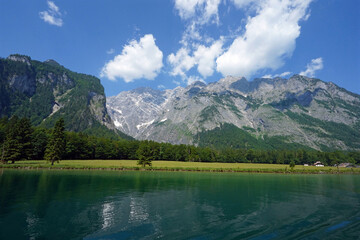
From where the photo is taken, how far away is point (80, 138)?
13162 centimetres

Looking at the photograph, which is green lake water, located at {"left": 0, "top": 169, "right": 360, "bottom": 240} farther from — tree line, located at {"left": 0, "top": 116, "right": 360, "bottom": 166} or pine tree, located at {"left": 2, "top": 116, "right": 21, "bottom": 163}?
tree line, located at {"left": 0, "top": 116, "right": 360, "bottom": 166}

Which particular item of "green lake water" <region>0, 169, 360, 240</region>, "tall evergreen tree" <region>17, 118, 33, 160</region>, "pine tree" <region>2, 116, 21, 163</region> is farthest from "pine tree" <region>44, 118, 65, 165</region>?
"green lake water" <region>0, 169, 360, 240</region>

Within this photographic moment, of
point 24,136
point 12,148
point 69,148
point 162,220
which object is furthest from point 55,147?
point 162,220

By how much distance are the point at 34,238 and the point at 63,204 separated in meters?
11.5

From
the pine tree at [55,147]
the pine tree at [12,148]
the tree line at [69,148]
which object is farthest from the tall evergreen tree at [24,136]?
the pine tree at [55,147]

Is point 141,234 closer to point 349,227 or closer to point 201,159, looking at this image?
point 349,227

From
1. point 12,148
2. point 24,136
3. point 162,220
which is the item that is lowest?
point 162,220

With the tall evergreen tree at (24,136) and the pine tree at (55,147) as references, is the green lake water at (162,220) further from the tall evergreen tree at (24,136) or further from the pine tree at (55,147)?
the tall evergreen tree at (24,136)

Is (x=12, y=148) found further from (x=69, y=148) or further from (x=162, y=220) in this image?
(x=162, y=220)

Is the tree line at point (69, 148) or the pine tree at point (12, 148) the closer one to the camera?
the pine tree at point (12, 148)

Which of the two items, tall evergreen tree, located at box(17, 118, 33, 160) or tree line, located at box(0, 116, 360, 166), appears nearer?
tree line, located at box(0, 116, 360, 166)

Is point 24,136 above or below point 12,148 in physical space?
above

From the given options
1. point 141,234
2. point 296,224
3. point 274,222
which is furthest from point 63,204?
point 296,224

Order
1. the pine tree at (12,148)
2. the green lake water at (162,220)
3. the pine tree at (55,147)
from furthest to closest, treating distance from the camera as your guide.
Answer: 1. the pine tree at (55,147)
2. the pine tree at (12,148)
3. the green lake water at (162,220)
